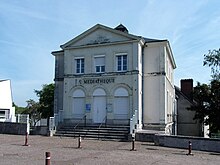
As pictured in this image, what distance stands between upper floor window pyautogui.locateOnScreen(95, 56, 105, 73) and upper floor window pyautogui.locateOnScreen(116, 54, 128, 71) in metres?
1.41

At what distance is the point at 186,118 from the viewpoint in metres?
37.5

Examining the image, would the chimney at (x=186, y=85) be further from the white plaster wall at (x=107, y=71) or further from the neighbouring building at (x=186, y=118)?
the white plaster wall at (x=107, y=71)

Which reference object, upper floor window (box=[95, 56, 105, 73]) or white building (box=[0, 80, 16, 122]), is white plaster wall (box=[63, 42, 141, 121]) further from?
white building (box=[0, 80, 16, 122])

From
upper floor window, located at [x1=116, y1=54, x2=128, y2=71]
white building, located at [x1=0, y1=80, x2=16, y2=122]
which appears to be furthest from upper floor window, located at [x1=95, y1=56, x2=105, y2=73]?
white building, located at [x1=0, y1=80, x2=16, y2=122]

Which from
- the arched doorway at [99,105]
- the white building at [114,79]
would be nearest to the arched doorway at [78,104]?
the white building at [114,79]

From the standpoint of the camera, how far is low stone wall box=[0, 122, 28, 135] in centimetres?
2400

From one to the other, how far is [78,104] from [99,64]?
13.7ft

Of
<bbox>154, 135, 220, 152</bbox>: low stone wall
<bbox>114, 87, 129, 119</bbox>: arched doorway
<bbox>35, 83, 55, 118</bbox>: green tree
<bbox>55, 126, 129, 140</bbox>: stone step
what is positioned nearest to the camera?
<bbox>154, 135, 220, 152</bbox>: low stone wall

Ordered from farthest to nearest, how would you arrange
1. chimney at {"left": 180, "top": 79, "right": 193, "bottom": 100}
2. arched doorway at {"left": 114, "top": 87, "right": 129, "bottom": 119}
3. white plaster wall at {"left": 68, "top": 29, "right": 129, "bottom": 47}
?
chimney at {"left": 180, "top": 79, "right": 193, "bottom": 100} < white plaster wall at {"left": 68, "top": 29, "right": 129, "bottom": 47} < arched doorway at {"left": 114, "top": 87, "right": 129, "bottom": 119}

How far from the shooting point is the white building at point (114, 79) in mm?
23859

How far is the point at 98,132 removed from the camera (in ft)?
72.2

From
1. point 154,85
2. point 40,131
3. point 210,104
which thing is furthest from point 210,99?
point 40,131

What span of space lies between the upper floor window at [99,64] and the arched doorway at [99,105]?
181 cm

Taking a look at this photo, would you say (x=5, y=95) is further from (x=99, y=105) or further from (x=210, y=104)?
(x=210, y=104)
